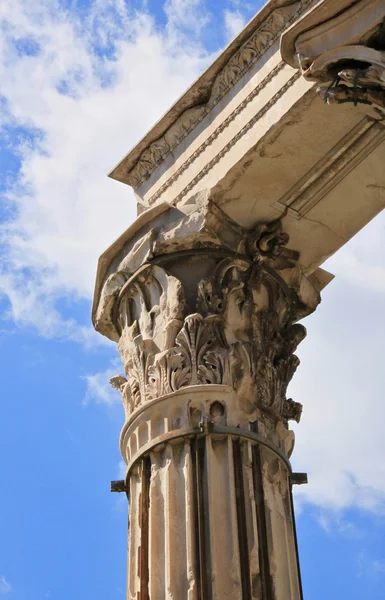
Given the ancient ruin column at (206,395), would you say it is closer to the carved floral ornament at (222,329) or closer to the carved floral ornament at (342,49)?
the carved floral ornament at (222,329)

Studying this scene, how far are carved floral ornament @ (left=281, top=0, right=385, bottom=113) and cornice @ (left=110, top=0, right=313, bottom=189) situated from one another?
116 cm

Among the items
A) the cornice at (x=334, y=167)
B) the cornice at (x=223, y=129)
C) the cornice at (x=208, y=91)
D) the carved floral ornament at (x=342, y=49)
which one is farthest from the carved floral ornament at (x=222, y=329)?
the carved floral ornament at (x=342, y=49)

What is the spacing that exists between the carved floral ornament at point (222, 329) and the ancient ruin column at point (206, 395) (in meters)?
0.01

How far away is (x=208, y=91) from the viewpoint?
48.3ft

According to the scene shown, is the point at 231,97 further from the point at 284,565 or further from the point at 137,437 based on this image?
the point at 284,565

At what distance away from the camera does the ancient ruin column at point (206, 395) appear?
39.7 feet

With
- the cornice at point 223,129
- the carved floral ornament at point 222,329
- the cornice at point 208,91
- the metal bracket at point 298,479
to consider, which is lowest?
the metal bracket at point 298,479

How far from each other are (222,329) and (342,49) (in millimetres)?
2730

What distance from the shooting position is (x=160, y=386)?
1311cm

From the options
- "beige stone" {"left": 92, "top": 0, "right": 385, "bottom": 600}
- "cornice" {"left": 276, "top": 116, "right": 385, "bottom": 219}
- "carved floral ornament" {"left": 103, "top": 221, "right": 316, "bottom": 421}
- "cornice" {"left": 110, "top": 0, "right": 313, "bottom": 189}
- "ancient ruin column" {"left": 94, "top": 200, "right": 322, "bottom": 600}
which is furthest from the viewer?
"cornice" {"left": 110, "top": 0, "right": 313, "bottom": 189}

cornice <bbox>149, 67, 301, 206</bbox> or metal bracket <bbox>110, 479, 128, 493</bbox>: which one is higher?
cornice <bbox>149, 67, 301, 206</bbox>

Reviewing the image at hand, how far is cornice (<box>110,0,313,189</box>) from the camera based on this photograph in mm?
14102

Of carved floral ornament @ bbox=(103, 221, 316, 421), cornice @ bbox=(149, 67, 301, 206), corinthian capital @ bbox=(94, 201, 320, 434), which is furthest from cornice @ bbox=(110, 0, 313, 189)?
carved floral ornament @ bbox=(103, 221, 316, 421)

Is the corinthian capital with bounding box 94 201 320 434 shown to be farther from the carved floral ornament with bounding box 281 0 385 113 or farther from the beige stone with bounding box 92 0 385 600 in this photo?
the carved floral ornament with bounding box 281 0 385 113
